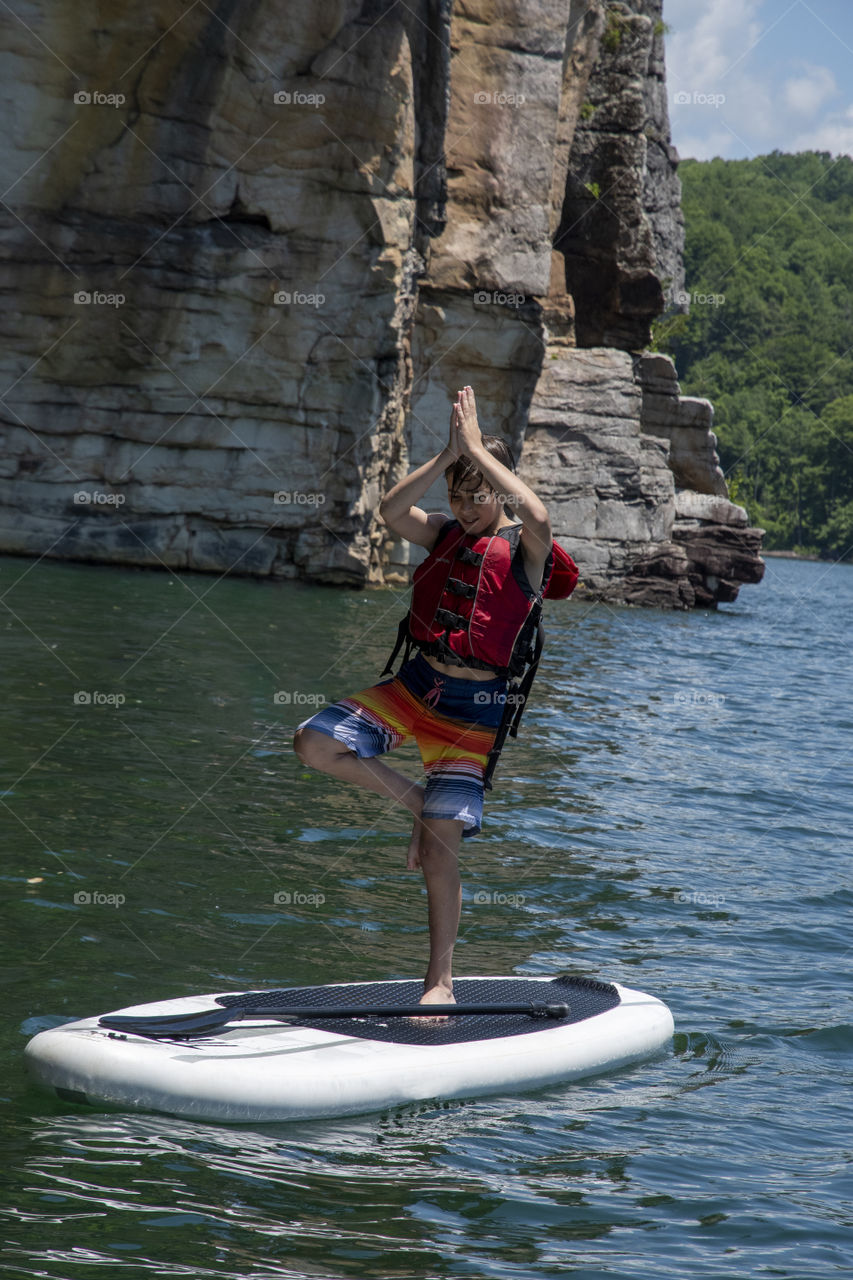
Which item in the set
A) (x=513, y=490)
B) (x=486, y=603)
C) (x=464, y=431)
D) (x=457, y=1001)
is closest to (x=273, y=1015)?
(x=457, y=1001)

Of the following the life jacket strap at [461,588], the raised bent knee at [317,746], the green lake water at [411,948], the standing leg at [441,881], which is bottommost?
the green lake water at [411,948]

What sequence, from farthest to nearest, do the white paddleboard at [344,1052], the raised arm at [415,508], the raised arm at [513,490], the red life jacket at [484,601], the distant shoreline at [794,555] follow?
1. the distant shoreline at [794,555]
2. the red life jacket at [484,601]
3. the raised arm at [415,508]
4. the raised arm at [513,490]
5. the white paddleboard at [344,1052]

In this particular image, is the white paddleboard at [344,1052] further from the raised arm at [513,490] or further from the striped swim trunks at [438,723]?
the raised arm at [513,490]

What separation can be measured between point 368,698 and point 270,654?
904cm

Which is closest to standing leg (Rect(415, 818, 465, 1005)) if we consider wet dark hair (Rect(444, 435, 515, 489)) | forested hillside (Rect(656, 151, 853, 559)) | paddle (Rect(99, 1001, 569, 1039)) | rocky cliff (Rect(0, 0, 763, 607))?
paddle (Rect(99, 1001, 569, 1039))

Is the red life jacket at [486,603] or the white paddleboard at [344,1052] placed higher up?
the red life jacket at [486,603]

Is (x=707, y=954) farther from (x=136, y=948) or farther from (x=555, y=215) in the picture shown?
(x=555, y=215)

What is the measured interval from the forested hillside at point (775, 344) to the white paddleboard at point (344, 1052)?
73.8 m

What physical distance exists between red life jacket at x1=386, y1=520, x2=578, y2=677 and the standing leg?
2.06ft

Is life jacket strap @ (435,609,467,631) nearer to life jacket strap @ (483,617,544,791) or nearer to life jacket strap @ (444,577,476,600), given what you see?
life jacket strap @ (444,577,476,600)

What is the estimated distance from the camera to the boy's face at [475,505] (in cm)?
482

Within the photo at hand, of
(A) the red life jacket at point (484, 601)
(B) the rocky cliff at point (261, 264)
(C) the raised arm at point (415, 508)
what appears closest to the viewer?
(C) the raised arm at point (415, 508)

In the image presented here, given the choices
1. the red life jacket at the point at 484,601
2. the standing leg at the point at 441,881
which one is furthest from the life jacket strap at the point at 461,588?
the standing leg at the point at 441,881

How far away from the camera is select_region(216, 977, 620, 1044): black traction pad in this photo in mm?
4625
